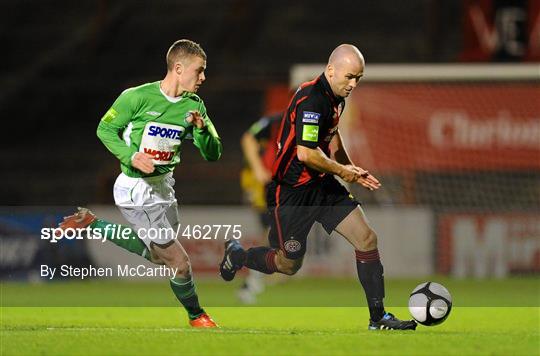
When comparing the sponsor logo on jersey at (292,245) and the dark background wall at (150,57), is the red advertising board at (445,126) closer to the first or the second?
the dark background wall at (150,57)

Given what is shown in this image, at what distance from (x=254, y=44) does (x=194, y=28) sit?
1.38 metres

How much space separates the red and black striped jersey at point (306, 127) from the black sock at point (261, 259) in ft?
1.51

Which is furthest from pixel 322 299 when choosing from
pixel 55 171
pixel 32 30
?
pixel 32 30

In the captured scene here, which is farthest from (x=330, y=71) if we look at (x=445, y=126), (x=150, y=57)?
(x=150, y=57)

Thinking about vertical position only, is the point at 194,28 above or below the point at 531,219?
above

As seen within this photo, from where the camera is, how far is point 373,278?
25.3ft

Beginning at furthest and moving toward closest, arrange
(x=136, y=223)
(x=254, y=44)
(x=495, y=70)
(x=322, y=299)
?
(x=254, y=44), (x=495, y=70), (x=322, y=299), (x=136, y=223)

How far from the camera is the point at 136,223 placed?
7.67 meters

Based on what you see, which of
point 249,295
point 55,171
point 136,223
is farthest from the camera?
point 55,171

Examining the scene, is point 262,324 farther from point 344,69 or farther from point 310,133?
point 344,69

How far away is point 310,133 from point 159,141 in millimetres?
896

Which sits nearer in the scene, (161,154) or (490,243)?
(161,154)

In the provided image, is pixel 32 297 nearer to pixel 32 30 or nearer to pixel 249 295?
pixel 249 295

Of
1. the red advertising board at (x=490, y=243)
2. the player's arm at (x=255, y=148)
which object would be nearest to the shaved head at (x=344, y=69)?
the player's arm at (x=255, y=148)
